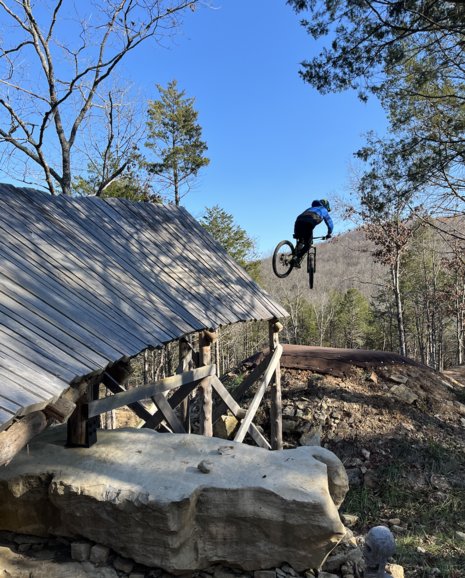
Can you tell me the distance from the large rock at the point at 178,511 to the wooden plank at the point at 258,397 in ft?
10.2

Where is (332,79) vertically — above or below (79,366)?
above

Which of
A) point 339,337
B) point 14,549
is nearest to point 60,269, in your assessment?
point 14,549

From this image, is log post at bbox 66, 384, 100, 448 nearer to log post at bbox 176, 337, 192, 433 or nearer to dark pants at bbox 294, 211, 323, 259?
log post at bbox 176, 337, 192, 433

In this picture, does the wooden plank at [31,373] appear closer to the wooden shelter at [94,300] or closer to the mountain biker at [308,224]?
the wooden shelter at [94,300]

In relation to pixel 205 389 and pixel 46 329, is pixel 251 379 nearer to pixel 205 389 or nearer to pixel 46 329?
pixel 205 389

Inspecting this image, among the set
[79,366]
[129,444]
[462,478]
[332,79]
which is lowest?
[462,478]

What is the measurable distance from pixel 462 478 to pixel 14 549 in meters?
7.50

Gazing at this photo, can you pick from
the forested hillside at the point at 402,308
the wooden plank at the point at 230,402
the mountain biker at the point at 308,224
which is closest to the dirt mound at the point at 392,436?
the wooden plank at the point at 230,402

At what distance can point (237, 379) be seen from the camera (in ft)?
37.9

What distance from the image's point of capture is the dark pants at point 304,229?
854 centimetres

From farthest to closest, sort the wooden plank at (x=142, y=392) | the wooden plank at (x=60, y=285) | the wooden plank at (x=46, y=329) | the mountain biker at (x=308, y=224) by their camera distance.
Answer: the mountain biker at (x=308, y=224) < the wooden plank at (x=142, y=392) < the wooden plank at (x=60, y=285) < the wooden plank at (x=46, y=329)

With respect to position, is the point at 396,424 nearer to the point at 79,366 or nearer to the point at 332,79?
the point at 332,79

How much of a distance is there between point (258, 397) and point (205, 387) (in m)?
1.59

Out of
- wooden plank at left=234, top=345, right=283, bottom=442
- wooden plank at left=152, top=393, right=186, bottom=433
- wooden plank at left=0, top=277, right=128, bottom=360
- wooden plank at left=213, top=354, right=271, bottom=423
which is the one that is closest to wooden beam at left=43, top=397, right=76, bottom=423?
wooden plank at left=0, top=277, right=128, bottom=360
